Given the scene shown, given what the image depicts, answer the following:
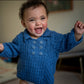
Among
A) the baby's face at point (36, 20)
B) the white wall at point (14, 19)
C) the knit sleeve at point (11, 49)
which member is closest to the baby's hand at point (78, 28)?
the baby's face at point (36, 20)

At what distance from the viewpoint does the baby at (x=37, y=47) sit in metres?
0.51

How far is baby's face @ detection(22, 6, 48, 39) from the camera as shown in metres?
0.51

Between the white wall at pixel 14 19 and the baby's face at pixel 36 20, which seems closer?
the baby's face at pixel 36 20

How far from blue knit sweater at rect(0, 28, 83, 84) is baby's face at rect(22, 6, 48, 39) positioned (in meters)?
0.03

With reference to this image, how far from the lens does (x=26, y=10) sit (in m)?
0.53

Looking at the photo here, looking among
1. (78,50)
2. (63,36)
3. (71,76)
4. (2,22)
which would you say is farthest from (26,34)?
(71,76)

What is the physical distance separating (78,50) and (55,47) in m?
0.63

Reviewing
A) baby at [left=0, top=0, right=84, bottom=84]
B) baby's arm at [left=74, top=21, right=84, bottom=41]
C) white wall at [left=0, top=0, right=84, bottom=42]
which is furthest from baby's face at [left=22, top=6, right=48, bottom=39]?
white wall at [left=0, top=0, right=84, bottom=42]

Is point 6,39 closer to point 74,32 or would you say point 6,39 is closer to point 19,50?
point 19,50

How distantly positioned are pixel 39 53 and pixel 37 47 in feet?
0.08

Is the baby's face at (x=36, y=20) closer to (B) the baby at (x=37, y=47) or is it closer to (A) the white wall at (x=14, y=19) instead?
(B) the baby at (x=37, y=47)

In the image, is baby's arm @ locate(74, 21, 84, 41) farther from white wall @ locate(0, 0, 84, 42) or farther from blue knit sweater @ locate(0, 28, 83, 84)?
white wall @ locate(0, 0, 84, 42)

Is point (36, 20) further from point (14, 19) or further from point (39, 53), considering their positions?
point (14, 19)

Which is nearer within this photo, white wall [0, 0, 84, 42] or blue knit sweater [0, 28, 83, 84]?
blue knit sweater [0, 28, 83, 84]
